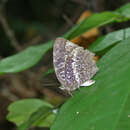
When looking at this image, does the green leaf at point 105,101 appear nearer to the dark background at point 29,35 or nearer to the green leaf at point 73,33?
the green leaf at point 73,33

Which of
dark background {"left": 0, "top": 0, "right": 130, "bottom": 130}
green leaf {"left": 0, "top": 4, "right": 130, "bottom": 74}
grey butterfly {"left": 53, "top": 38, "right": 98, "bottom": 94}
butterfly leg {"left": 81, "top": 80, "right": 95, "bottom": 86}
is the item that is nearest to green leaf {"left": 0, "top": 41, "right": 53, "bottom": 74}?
green leaf {"left": 0, "top": 4, "right": 130, "bottom": 74}

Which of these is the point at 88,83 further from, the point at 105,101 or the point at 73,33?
the point at 73,33

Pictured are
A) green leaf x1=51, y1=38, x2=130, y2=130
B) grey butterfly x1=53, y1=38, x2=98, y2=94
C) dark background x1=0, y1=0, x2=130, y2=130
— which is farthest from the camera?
dark background x1=0, y1=0, x2=130, y2=130

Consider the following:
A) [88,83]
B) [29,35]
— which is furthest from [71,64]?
[29,35]

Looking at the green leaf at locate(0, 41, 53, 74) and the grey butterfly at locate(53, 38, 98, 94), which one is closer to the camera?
the grey butterfly at locate(53, 38, 98, 94)

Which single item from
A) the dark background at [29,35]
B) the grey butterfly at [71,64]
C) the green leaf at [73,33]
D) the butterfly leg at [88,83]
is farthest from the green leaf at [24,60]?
the dark background at [29,35]

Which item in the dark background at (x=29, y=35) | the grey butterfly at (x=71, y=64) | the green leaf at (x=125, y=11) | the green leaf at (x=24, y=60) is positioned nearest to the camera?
the grey butterfly at (x=71, y=64)

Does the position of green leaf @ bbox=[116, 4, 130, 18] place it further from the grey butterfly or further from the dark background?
the dark background
